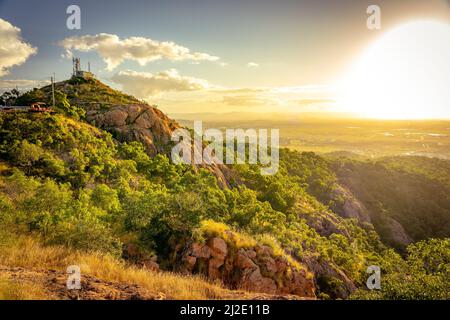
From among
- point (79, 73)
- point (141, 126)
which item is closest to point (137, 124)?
point (141, 126)

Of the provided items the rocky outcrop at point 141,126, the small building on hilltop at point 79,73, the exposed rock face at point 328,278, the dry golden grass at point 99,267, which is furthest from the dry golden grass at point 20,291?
the small building on hilltop at point 79,73

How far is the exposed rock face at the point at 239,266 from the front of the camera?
11125 millimetres

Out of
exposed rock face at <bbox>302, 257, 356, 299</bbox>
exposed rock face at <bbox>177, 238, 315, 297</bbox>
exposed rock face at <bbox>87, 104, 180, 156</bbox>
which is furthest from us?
exposed rock face at <bbox>87, 104, 180, 156</bbox>

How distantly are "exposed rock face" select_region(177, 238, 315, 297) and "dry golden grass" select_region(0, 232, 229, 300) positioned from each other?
12.2ft

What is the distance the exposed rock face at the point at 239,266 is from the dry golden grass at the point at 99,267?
3.71 m

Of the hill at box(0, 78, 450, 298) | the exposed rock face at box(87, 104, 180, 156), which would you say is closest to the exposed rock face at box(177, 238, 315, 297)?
the hill at box(0, 78, 450, 298)

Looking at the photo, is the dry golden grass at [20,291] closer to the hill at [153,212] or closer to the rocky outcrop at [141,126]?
the hill at [153,212]

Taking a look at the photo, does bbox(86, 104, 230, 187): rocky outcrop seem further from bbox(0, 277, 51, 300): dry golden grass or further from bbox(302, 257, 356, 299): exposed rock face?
bbox(0, 277, 51, 300): dry golden grass

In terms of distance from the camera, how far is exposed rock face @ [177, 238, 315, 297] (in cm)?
1112

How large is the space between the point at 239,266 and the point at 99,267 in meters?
6.19

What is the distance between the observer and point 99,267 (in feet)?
24.0

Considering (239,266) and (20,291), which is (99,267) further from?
(239,266)

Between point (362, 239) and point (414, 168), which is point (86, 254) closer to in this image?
point (362, 239)
